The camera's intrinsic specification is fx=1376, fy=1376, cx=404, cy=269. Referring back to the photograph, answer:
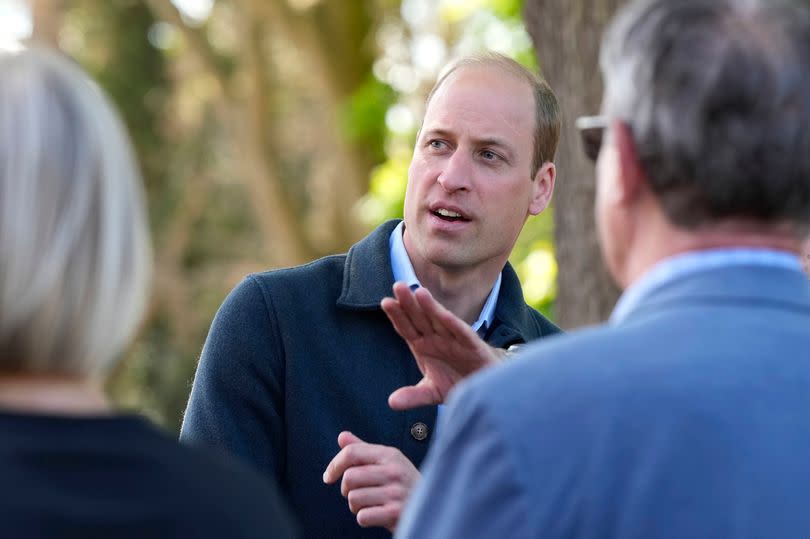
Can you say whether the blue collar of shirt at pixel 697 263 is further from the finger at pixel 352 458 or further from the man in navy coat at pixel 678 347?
the finger at pixel 352 458

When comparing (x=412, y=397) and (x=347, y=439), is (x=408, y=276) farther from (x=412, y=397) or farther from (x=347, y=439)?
(x=412, y=397)

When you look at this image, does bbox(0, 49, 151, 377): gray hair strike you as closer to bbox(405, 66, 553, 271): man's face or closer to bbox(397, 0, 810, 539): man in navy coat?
bbox(397, 0, 810, 539): man in navy coat

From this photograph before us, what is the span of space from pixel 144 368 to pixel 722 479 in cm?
2051

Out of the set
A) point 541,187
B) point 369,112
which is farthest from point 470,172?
point 369,112

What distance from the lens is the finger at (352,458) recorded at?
3047 mm

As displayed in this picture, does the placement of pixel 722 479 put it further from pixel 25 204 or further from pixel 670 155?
pixel 25 204

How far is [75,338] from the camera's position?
1830 millimetres

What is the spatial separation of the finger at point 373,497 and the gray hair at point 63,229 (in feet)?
4.08

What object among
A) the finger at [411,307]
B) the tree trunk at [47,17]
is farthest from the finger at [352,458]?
the tree trunk at [47,17]

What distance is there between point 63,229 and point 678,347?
84 centimetres

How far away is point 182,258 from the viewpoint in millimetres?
21672

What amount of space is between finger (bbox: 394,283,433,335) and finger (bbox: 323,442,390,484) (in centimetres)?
38

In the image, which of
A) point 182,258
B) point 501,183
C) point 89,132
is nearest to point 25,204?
point 89,132

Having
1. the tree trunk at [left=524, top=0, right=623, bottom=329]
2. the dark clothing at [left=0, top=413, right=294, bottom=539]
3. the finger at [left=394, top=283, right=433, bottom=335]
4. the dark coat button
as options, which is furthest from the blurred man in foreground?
the tree trunk at [left=524, top=0, right=623, bottom=329]
